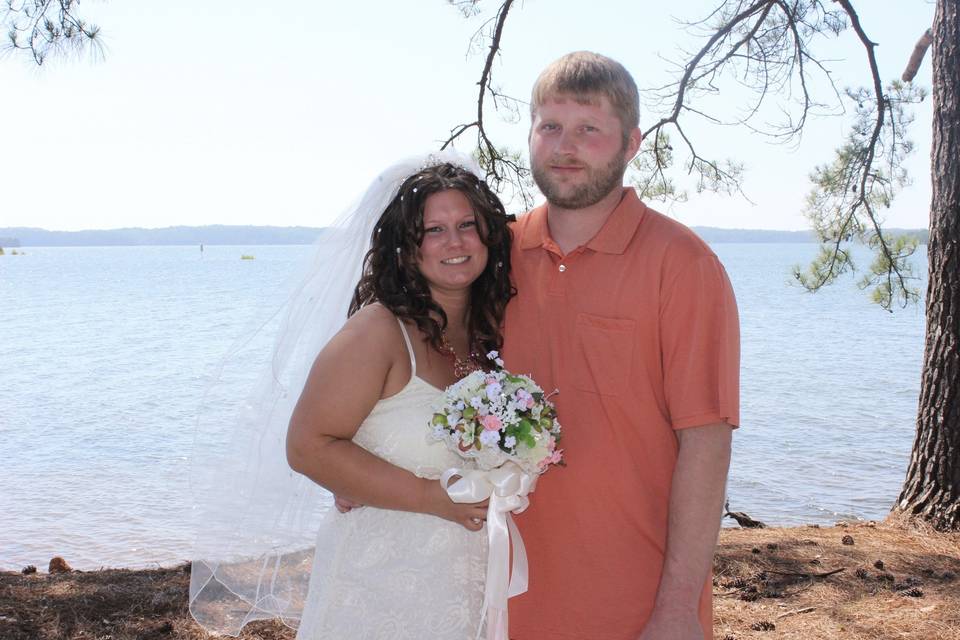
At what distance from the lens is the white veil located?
3461 millimetres

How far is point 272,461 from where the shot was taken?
3533 mm

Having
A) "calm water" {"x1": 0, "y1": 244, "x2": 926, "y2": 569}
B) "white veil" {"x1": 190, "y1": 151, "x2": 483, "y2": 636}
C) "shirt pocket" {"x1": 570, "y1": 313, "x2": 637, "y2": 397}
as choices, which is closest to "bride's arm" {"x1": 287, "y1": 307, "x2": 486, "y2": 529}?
"shirt pocket" {"x1": 570, "y1": 313, "x2": 637, "y2": 397}

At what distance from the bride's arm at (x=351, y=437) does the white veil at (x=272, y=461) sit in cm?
66

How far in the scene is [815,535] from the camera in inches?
277

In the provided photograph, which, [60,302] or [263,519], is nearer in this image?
[263,519]

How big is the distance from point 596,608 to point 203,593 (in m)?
1.79

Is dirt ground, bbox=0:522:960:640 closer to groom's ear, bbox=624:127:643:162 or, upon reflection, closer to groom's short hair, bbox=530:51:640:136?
groom's ear, bbox=624:127:643:162

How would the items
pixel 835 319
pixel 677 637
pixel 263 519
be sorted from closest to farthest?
pixel 677 637 → pixel 263 519 → pixel 835 319

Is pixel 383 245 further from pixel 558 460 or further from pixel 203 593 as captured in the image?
pixel 203 593

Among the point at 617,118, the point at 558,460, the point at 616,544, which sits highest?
the point at 617,118

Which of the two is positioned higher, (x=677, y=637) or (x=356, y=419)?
(x=356, y=419)

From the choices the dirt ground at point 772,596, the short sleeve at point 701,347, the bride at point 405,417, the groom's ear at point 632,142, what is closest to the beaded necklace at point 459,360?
the bride at point 405,417

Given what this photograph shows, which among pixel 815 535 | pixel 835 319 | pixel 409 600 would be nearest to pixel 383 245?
pixel 409 600

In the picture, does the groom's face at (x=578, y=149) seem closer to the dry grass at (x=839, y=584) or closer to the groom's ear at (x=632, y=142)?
the groom's ear at (x=632, y=142)
